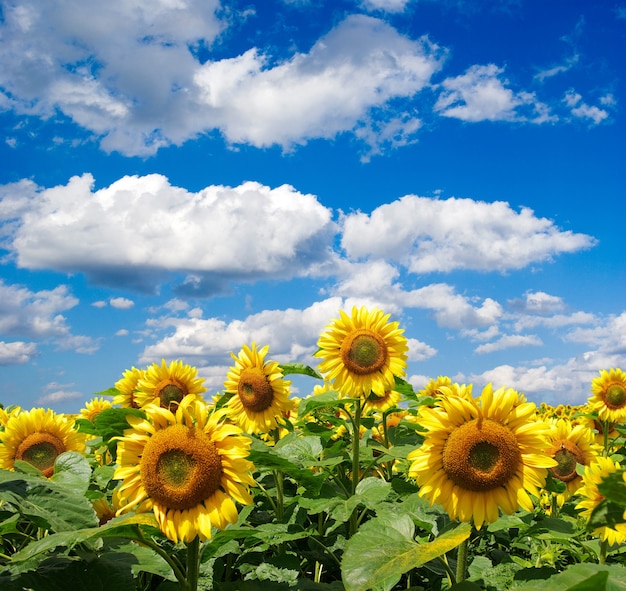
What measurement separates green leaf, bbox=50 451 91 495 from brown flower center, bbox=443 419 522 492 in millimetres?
2154

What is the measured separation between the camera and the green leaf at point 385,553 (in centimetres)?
295

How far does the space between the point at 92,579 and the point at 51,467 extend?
3.76 meters

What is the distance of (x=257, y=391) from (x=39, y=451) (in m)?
2.26

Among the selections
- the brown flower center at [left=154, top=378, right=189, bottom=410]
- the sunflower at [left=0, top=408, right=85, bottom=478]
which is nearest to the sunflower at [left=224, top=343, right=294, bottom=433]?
the brown flower center at [left=154, top=378, right=189, bottom=410]

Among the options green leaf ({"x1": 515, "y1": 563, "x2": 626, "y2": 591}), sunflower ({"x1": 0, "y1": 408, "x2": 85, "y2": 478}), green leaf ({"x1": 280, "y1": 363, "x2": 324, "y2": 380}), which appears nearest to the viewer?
green leaf ({"x1": 515, "y1": 563, "x2": 626, "y2": 591})

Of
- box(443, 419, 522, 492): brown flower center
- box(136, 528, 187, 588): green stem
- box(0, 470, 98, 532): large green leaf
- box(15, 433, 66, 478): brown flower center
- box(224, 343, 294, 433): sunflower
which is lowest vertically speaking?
box(136, 528, 187, 588): green stem

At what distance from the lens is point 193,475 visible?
3258 millimetres

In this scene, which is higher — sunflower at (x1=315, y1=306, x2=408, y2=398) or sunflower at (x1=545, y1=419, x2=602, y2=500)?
sunflower at (x1=315, y1=306, x2=408, y2=398)

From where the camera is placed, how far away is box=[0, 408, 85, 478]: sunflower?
644cm

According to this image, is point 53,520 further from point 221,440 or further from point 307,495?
point 307,495

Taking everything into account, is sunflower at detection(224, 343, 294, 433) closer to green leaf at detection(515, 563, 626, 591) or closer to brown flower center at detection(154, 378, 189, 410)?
brown flower center at detection(154, 378, 189, 410)

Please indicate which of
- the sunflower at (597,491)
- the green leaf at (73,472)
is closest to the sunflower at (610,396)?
the sunflower at (597,491)

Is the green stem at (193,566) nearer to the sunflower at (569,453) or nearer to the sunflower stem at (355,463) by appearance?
the sunflower stem at (355,463)

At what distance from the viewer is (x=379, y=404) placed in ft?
26.3
